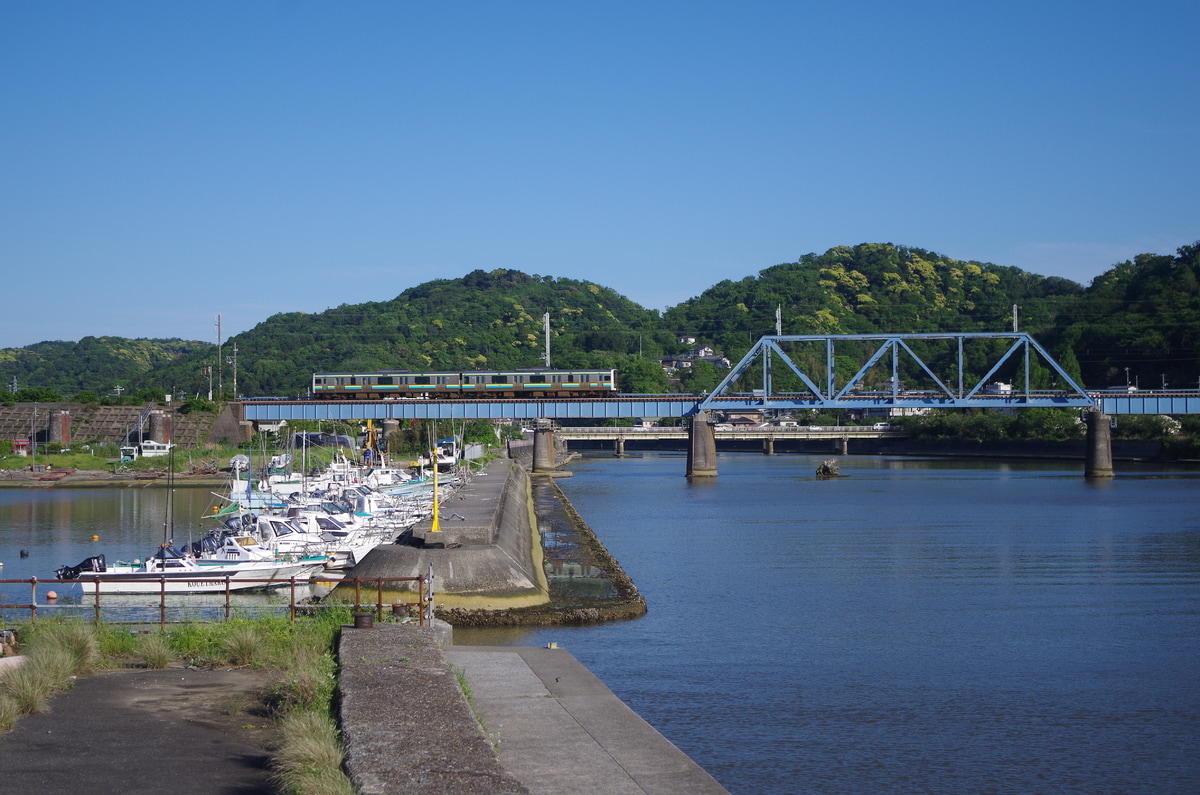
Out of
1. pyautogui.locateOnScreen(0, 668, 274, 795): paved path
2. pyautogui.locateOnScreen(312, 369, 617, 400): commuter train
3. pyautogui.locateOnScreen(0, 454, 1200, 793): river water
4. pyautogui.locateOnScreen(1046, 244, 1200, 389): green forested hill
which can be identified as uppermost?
pyautogui.locateOnScreen(1046, 244, 1200, 389): green forested hill

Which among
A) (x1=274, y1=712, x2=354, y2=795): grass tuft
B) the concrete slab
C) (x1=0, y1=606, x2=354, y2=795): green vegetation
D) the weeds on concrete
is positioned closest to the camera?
(x1=274, y1=712, x2=354, y2=795): grass tuft

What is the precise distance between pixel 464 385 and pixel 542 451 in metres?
12.6

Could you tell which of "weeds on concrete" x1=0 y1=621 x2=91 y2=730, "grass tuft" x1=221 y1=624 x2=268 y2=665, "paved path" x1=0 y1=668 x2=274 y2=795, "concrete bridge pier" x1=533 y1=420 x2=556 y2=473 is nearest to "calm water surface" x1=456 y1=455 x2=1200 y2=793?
"grass tuft" x1=221 y1=624 x2=268 y2=665

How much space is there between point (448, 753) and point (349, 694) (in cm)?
312

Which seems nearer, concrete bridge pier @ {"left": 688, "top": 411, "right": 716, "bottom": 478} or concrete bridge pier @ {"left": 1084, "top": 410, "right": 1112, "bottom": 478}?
concrete bridge pier @ {"left": 1084, "top": 410, "right": 1112, "bottom": 478}

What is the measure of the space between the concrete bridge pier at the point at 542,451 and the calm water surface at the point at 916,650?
48.8 metres

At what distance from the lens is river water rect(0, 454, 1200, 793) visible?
61.0ft

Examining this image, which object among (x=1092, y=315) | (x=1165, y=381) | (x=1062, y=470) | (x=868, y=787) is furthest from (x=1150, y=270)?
(x=868, y=787)

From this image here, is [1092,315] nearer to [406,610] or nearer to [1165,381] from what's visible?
[1165,381]

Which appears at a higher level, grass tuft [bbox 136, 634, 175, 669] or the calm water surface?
grass tuft [bbox 136, 634, 175, 669]

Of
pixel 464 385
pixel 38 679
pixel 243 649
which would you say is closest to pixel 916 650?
pixel 243 649

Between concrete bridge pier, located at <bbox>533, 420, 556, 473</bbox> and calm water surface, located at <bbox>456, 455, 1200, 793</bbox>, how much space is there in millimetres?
48825

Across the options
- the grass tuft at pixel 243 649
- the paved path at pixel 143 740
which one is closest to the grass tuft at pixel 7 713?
the paved path at pixel 143 740

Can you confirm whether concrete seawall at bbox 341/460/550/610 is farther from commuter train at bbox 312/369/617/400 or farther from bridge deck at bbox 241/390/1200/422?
commuter train at bbox 312/369/617/400
